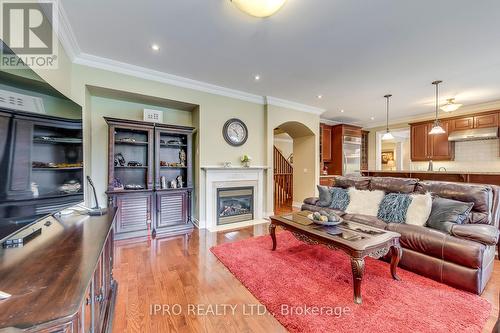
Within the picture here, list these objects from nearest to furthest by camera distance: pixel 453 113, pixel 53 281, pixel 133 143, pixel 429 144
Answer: pixel 53 281
pixel 133 143
pixel 453 113
pixel 429 144

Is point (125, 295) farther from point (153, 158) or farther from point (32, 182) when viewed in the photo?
point (153, 158)

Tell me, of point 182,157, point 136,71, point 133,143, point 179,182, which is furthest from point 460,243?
point 136,71

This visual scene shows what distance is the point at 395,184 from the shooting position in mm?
3262

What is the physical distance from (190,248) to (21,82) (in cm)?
263

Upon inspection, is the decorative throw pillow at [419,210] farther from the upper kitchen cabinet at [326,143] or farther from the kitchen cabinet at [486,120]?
the kitchen cabinet at [486,120]

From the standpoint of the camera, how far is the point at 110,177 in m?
3.39

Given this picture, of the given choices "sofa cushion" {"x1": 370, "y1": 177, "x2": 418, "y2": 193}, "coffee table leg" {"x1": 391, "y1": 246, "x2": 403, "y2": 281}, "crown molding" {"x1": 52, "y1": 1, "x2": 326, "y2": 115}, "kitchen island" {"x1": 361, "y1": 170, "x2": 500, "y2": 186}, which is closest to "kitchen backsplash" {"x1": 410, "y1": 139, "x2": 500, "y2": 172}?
"kitchen island" {"x1": 361, "y1": 170, "x2": 500, "y2": 186}

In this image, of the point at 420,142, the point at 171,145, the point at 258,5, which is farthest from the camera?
the point at 420,142

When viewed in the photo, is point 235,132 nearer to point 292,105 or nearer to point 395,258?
point 292,105

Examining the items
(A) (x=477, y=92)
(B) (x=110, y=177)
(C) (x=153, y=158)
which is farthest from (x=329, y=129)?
(B) (x=110, y=177)

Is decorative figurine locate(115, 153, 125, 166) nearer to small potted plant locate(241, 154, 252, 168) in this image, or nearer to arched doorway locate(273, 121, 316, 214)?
small potted plant locate(241, 154, 252, 168)

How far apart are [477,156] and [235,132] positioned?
20.2 feet

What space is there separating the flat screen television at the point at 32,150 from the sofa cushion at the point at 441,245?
10.8 feet

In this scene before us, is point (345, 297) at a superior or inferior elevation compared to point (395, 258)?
inferior
